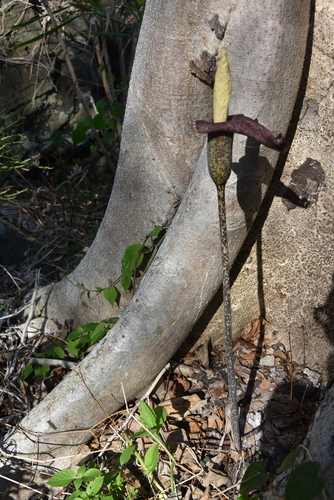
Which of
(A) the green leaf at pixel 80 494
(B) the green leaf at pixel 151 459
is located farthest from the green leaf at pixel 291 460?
(A) the green leaf at pixel 80 494

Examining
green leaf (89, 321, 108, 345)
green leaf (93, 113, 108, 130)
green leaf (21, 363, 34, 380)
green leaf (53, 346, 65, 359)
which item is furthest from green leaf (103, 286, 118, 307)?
green leaf (93, 113, 108, 130)

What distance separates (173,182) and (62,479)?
114cm

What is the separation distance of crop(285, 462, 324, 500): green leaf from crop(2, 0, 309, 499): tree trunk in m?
0.73

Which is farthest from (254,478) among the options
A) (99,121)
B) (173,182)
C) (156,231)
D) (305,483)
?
(99,121)

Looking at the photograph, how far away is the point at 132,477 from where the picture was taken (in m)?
1.59

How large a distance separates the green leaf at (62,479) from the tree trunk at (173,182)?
31 cm

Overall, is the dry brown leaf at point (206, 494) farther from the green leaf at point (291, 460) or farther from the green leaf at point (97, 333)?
the green leaf at point (97, 333)

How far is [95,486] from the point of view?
136cm

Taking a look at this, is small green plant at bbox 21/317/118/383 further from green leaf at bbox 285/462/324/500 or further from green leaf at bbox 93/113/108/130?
green leaf at bbox 93/113/108/130

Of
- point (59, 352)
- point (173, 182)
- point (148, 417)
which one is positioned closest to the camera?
point (148, 417)

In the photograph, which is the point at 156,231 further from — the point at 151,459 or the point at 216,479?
the point at 216,479

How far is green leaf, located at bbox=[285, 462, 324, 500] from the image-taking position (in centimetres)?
95

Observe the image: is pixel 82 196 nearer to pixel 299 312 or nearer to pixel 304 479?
pixel 299 312

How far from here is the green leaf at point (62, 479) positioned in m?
1.40
